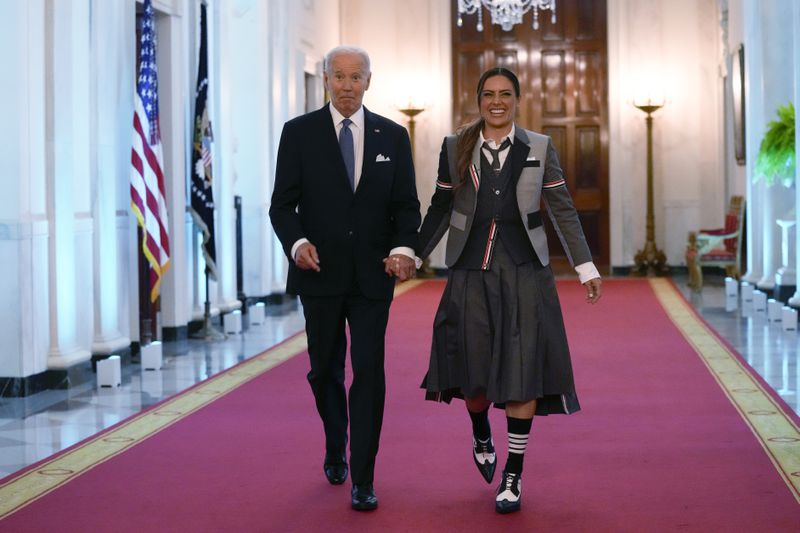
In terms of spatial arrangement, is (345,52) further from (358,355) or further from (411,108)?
(411,108)

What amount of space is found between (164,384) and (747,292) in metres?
7.77

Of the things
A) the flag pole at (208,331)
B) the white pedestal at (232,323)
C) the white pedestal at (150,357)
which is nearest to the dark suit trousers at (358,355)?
the white pedestal at (150,357)

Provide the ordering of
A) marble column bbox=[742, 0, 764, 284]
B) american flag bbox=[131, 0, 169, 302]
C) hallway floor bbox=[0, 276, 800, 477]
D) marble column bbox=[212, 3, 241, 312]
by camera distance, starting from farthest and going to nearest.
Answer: marble column bbox=[742, 0, 764, 284], marble column bbox=[212, 3, 241, 312], american flag bbox=[131, 0, 169, 302], hallway floor bbox=[0, 276, 800, 477]

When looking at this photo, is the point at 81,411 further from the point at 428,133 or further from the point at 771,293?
the point at 428,133

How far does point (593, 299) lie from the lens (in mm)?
4625

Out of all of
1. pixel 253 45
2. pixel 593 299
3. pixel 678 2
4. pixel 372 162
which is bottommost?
pixel 593 299

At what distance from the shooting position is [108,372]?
8281mm

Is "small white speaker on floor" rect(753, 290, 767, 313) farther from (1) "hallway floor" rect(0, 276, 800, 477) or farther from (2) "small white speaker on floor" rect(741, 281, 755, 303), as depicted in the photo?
(2) "small white speaker on floor" rect(741, 281, 755, 303)

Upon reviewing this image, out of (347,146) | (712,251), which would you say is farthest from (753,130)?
(347,146)

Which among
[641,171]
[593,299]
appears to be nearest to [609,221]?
A: [641,171]

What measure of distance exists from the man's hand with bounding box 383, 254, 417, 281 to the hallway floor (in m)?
2.13

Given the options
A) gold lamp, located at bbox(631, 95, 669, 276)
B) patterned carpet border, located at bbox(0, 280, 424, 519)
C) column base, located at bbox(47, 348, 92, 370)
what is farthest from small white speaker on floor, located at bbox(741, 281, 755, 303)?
column base, located at bbox(47, 348, 92, 370)

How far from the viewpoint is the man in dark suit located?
15.3 feet

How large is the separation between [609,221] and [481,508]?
48.2 feet
